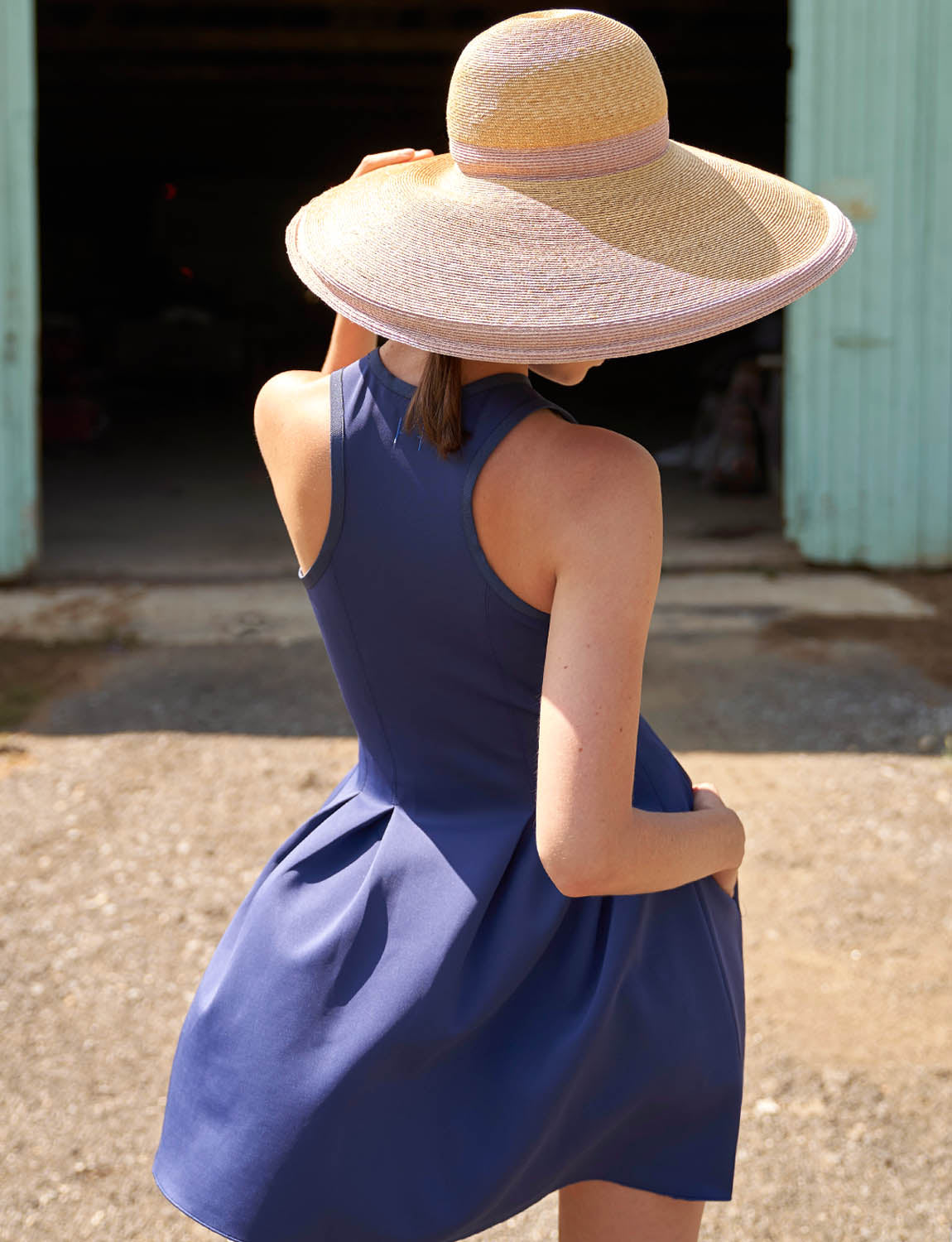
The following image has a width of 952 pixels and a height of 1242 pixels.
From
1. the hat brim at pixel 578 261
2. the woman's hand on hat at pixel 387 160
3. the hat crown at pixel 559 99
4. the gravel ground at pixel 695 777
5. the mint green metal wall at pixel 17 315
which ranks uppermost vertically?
the hat crown at pixel 559 99

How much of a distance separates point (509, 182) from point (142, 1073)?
85.3 inches

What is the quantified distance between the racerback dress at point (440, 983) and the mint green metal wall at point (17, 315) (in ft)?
17.5

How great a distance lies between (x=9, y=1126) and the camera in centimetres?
263

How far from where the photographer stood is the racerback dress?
1.27m

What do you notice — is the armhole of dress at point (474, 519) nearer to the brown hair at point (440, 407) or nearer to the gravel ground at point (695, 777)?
the brown hair at point (440, 407)

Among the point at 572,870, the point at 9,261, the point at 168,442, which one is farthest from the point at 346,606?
the point at 168,442

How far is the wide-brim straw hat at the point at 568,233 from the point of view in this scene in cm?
115

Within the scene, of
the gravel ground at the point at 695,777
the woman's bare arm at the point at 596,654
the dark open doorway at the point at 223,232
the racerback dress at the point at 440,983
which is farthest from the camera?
the dark open doorway at the point at 223,232

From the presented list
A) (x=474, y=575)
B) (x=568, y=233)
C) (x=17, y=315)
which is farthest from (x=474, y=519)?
(x=17, y=315)

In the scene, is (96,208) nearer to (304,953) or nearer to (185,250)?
(185,250)

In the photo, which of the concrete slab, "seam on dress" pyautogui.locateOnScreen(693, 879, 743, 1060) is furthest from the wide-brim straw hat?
the concrete slab

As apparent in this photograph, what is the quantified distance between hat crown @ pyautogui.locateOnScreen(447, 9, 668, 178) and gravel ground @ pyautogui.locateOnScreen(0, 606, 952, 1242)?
72.1 inches

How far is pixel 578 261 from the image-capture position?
1.17 metres


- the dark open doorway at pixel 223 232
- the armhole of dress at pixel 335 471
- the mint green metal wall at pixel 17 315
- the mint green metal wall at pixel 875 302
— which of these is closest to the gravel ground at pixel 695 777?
the mint green metal wall at pixel 17 315
